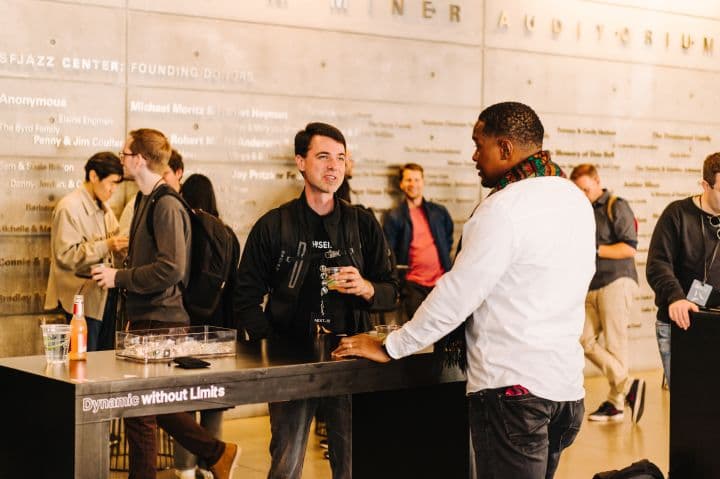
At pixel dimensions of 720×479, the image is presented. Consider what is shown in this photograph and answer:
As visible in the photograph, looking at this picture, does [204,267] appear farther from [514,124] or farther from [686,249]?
[686,249]

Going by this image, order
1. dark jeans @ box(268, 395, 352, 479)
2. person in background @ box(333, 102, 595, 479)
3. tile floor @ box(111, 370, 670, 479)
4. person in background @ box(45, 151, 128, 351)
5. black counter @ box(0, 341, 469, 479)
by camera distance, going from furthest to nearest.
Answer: person in background @ box(45, 151, 128, 351)
tile floor @ box(111, 370, 670, 479)
dark jeans @ box(268, 395, 352, 479)
person in background @ box(333, 102, 595, 479)
black counter @ box(0, 341, 469, 479)

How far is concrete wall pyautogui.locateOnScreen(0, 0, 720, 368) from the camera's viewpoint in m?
6.93

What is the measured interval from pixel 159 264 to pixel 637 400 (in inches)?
157

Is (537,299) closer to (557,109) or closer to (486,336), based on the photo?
(486,336)

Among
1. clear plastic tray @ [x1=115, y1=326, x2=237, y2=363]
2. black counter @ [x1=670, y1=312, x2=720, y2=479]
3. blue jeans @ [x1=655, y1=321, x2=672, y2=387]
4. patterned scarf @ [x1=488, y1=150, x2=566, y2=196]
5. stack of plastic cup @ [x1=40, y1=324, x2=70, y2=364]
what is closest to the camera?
patterned scarf @ [x1=488, y1=150, x2=566, y2=196]

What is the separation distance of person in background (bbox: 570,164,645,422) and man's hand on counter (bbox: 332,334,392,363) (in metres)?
4.29

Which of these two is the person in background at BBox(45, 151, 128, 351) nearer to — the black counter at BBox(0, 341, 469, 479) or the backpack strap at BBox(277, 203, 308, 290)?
the backpack strap at BBox(277, 203, 308, 290)

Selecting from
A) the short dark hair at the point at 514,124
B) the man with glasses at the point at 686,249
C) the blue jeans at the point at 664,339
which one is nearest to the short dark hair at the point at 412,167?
the man with glasses at the point at 686,249

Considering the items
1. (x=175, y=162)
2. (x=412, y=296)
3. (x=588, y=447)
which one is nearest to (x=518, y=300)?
A: (x=175, y=162)

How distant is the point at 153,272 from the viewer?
5.03 m

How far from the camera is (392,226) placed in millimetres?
8391

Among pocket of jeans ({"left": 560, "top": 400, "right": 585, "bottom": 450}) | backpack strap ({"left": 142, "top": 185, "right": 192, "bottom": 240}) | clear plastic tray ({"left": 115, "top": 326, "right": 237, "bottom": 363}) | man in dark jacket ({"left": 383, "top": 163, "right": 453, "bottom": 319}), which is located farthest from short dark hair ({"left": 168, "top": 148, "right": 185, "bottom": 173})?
pocket of jeans ({"left": 560, "top": 400, "right": 585, "bottom": 450})

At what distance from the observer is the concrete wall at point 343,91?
6.93 metres

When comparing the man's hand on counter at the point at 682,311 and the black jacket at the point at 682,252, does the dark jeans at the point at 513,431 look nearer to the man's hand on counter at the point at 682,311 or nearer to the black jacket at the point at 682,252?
the man's hand on counter at the point at 682,311
